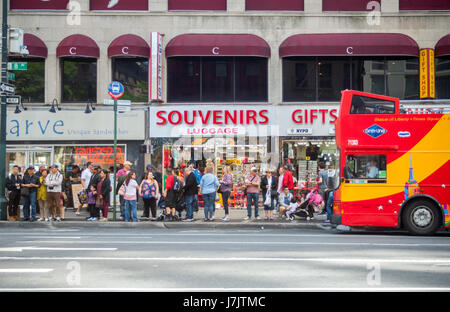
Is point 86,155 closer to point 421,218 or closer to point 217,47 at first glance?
point 217,47

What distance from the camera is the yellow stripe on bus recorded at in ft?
49.2

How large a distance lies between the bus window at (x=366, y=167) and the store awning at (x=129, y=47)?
11.5 m

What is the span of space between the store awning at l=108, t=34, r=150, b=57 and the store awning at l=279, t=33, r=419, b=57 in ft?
19.2

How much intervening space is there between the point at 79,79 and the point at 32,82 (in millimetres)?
2037

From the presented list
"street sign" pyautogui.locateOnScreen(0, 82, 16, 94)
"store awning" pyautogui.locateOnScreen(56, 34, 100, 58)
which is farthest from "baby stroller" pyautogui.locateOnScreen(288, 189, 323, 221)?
"store awning" pyautogui.locateOnScreen(56, 34, 100, 58)

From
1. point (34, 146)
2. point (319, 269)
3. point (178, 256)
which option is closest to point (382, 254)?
point (319, 269)

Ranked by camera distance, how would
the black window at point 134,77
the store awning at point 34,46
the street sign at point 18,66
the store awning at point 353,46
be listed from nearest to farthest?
the street sign at point 18,66, the store awning at point 353,46, the store awning at point 34,46, the black window at point 134,77

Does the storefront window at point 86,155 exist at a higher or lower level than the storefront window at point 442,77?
lower

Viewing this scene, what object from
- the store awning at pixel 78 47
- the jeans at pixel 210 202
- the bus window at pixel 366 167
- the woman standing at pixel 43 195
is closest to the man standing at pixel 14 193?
the woman standing at pixel 43 195

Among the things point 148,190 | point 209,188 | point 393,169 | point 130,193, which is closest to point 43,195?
point 130,193

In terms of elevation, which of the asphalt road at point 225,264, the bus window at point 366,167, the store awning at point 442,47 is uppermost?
the store awning at point 442,47

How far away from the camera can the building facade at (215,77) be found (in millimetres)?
23906

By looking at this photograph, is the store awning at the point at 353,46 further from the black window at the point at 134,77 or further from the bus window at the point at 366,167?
the bus window at the point at 366,167

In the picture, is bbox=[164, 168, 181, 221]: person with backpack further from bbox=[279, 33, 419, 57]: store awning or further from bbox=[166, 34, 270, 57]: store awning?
bbox=[279, 33, 419, 57]: store awning
